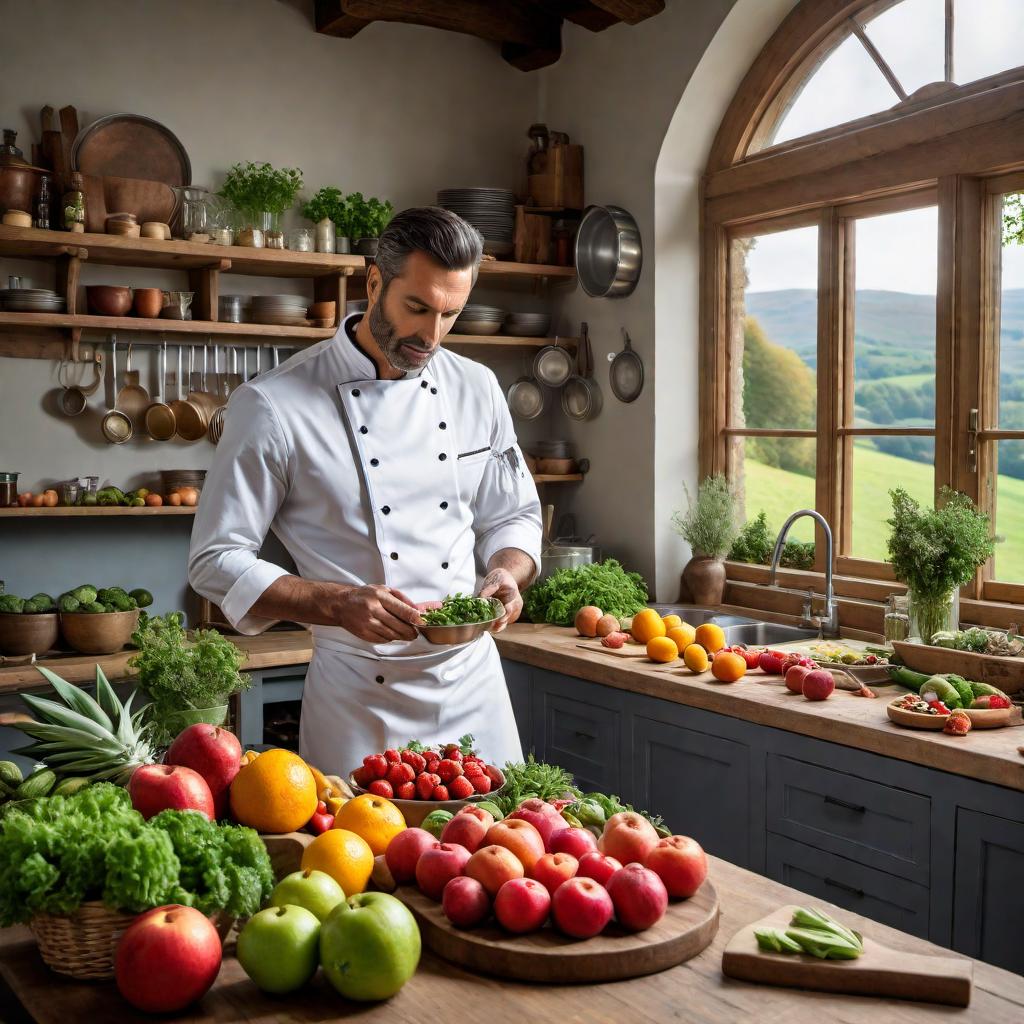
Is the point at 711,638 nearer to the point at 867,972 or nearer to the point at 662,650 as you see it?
the point at 662,650

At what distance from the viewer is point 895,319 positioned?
146 inches

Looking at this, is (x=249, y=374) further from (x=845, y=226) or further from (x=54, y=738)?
(x=54, y=738)

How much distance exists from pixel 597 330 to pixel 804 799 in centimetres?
240

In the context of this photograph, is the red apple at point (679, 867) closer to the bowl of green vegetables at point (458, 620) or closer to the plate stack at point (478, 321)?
the bowl of green vegetables at point (458, 620)

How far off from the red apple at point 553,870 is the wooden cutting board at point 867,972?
0.69 feet

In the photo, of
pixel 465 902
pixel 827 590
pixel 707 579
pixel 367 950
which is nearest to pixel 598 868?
pixel 465 902

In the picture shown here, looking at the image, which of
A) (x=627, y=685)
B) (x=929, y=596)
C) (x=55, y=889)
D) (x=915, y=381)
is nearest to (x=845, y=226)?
(x=915, y=381)

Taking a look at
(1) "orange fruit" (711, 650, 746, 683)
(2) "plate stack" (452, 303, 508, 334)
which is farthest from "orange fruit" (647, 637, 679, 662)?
(2) "plate stack" (452, 303, 508, 334)

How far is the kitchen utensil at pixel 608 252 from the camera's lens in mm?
4359

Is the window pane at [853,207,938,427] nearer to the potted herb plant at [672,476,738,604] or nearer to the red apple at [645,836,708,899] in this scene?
the potted herb plant at [672,476,738,604]

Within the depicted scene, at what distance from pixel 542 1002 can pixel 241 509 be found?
1294 millimetres

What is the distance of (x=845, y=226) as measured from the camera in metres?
3.85

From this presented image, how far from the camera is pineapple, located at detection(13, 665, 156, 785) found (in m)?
1.67

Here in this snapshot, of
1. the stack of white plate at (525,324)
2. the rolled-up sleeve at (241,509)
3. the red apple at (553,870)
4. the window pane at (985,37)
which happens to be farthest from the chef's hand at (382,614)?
the stack of white plate at (525,324)
